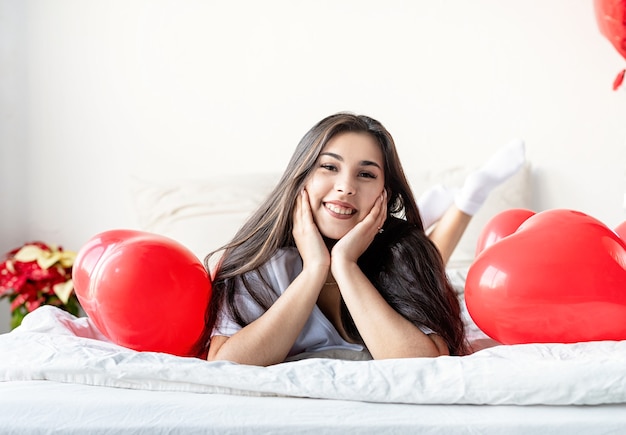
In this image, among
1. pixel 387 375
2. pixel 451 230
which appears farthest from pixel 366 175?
pixel 451 230

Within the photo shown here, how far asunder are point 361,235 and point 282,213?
185 mm

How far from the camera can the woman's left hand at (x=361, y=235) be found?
1.44m

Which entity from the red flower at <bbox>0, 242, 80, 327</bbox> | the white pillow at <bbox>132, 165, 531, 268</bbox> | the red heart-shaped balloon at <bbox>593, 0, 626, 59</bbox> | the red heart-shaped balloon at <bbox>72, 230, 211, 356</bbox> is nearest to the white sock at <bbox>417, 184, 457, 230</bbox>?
the white pillow at <bbox>132, 165, 531, 268</bbox>

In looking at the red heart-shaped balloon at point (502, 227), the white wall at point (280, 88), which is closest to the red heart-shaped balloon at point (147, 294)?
the red heart-shaped balloon at point (502, 227)

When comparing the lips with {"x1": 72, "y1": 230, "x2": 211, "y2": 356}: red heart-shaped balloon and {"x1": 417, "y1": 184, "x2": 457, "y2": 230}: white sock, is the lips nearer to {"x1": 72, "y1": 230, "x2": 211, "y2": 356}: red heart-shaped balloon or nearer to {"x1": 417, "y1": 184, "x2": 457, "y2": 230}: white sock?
{"x1": 72, "y1": 230, "x2": 211, "y2": 356}: red heart-shaped balloon

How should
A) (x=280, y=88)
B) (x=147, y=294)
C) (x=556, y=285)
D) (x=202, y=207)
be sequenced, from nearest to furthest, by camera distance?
1. (x=556, y=285)
2. (x=147, y=294)
3. (x=202, y=207)
4. (x=280, y=88)

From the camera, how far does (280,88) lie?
3012 millimetres

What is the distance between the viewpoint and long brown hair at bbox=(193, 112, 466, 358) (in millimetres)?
1473

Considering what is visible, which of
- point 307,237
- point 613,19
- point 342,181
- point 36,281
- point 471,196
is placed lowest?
point 36,281

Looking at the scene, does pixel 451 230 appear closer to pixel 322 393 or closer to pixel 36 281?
pixel 322 393

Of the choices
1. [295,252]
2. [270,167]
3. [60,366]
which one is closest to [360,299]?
[295,252]

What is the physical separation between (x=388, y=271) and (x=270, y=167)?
153 cm

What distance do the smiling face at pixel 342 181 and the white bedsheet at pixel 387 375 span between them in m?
0.45

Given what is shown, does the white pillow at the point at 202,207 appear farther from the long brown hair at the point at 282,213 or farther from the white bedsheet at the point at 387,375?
the white bedsheet at the point at 387,375
